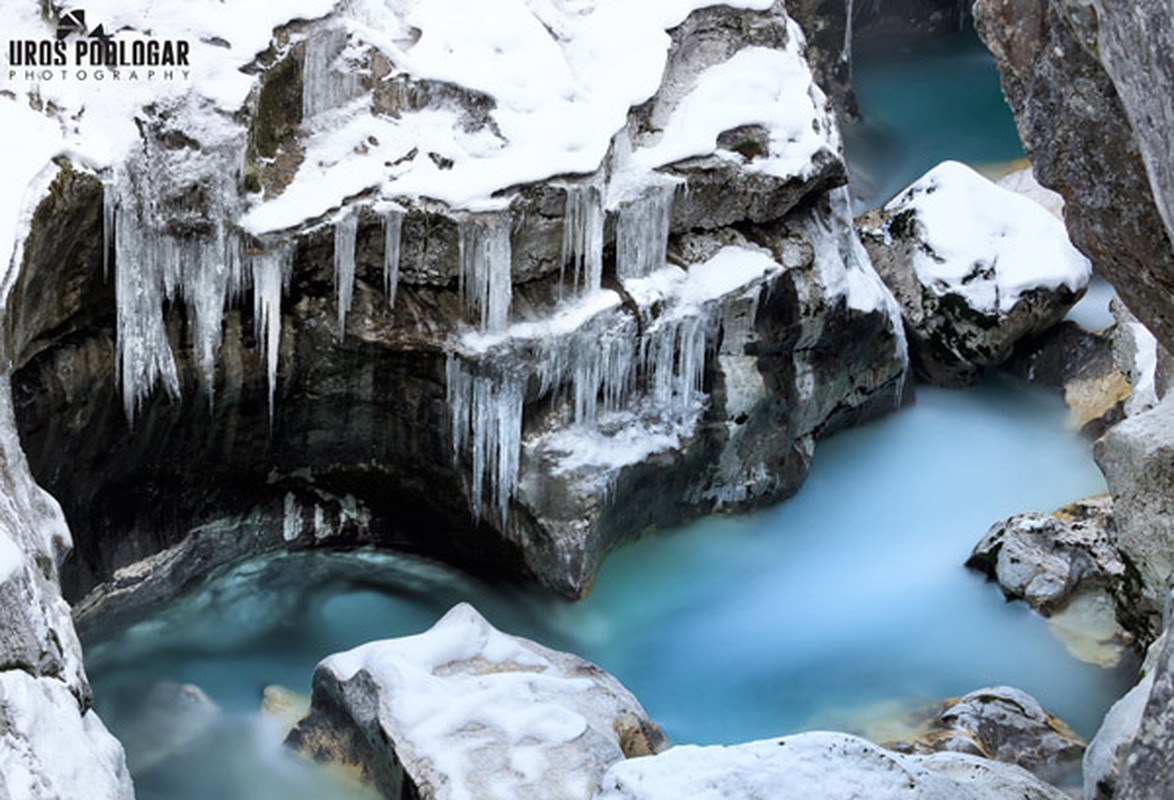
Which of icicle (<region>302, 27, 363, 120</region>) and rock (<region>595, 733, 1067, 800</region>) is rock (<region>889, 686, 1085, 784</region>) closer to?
rock (<region>595, 733, 1067, 800</region>)

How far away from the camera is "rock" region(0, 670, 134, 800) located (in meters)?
4.42

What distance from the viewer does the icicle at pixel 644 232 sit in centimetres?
812

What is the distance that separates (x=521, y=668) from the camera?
6863mm

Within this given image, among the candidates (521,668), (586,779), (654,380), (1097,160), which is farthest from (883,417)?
(1097,160)

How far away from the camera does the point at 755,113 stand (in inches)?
338

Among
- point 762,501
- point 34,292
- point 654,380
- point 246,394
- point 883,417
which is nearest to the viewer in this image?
point 34,292

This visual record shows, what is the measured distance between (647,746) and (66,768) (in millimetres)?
2667

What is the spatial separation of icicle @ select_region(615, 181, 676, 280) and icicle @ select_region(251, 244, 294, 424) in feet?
5.78

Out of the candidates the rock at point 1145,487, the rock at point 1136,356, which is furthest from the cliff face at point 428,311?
the rock at point 1145,487

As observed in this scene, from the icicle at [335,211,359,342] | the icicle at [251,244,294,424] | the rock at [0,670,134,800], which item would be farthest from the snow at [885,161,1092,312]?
the rock at [0,670,134,800]

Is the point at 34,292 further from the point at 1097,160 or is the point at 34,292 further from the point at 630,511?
the point at 1097,160

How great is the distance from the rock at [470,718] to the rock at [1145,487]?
222 cm

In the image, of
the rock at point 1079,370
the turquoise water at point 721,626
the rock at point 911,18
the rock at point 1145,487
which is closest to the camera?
the rock at point 1145,487

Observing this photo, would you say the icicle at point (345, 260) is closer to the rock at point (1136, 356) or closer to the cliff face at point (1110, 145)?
the cliff face at point (1110, 145)
